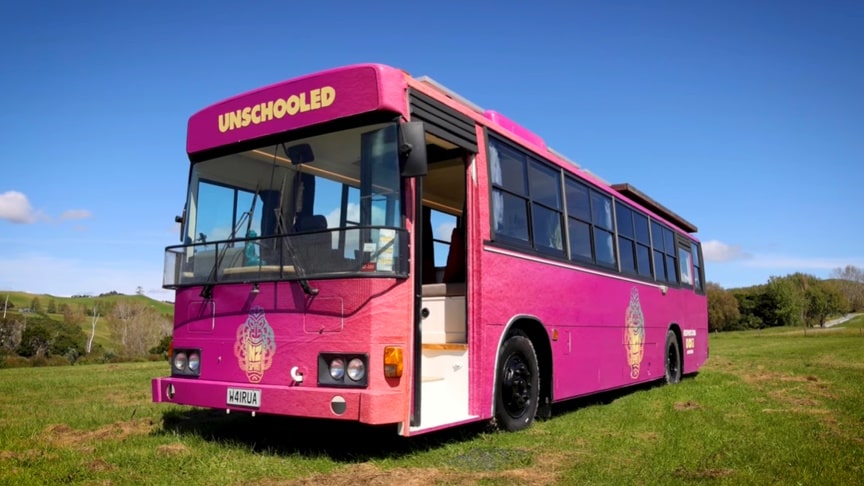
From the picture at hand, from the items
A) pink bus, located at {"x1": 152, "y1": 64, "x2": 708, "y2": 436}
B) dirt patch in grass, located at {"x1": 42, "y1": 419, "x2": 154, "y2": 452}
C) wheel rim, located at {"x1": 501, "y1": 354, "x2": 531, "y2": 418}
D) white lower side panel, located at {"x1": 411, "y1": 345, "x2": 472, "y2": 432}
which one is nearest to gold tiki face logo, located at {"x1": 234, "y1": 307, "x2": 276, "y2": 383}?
pink bus, located at {"x1": 152, "y1": 64, "x2": 708, "y2": 436}

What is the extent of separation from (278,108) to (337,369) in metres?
2.45

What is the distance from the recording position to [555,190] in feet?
27.2

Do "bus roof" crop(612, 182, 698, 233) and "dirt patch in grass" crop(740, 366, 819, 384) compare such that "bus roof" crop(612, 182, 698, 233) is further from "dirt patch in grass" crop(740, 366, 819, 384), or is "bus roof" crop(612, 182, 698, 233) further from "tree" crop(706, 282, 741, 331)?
"tree" crop(706, 282, 741, 331)

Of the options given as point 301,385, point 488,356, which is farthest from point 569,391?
point 301,385

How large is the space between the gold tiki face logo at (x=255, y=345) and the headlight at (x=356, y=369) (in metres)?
0.84

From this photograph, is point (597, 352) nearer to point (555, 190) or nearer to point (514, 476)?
point (555, 190)

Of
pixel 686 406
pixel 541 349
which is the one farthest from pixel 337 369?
pixel 686 406

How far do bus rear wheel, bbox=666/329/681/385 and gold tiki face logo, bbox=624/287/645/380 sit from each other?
2307 millimetres

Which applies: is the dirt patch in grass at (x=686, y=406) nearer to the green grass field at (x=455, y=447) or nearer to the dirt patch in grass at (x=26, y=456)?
the green grass field at (x=455, y=447)

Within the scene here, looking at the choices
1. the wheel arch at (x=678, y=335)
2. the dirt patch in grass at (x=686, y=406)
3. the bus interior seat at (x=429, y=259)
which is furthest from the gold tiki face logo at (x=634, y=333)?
the bus interior seat at (x=429, y=259)

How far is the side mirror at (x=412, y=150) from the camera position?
5246 mm

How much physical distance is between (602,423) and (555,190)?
2.85 m

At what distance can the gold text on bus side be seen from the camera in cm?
576

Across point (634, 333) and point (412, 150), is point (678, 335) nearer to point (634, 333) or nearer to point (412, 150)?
point (634, 333)
